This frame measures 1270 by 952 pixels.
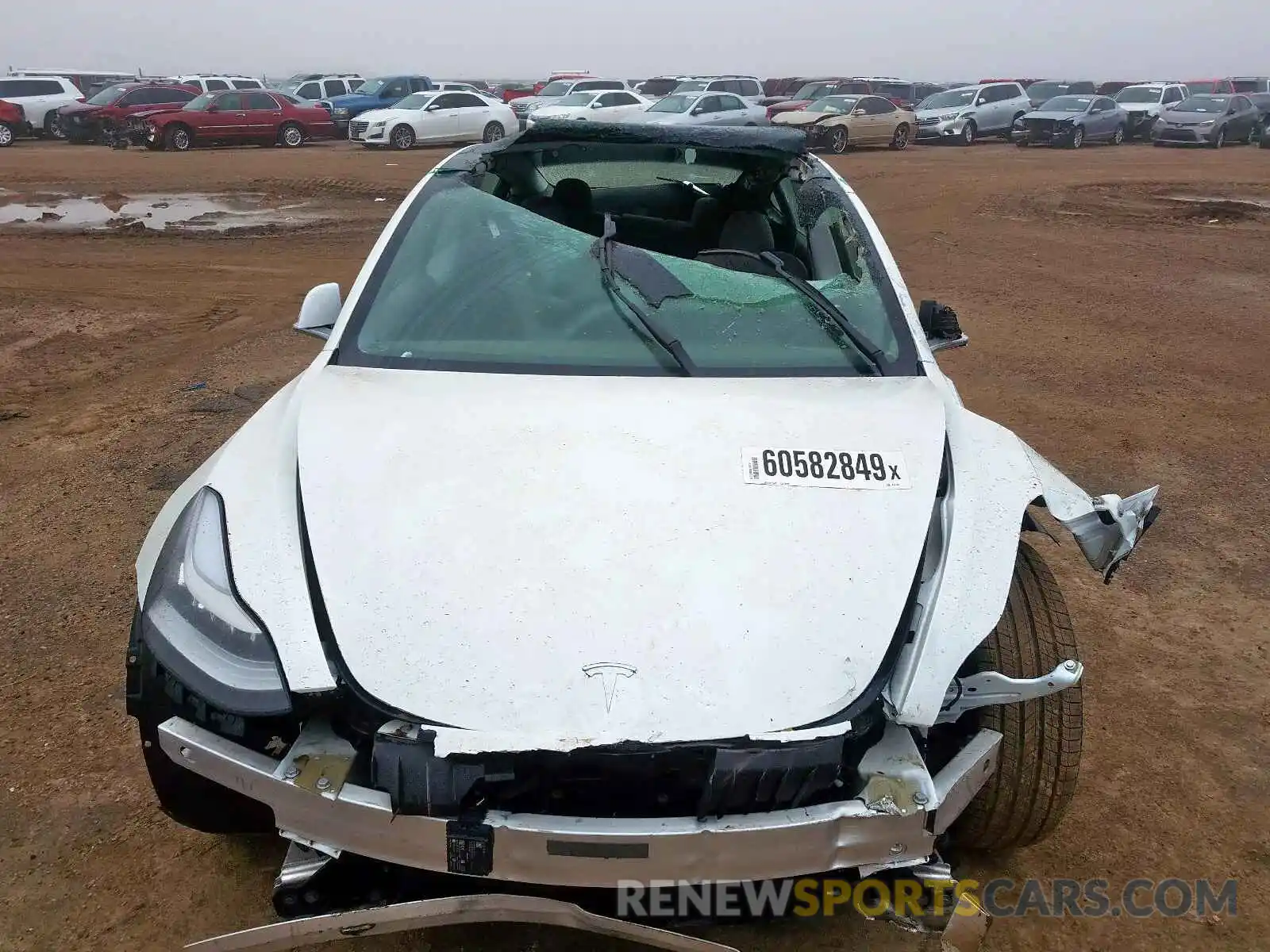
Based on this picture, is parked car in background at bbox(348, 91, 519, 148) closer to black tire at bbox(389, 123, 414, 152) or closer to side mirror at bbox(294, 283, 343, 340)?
black tire at bbox(389, 123, 414, 152)

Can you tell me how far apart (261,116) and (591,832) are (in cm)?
2459

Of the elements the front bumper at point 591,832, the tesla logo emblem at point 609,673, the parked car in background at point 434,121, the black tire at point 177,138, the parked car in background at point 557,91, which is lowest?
the front bumper at point 591,832

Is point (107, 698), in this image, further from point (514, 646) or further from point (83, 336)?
point (83, 336)

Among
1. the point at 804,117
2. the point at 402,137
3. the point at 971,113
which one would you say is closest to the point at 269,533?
the point at 402,137

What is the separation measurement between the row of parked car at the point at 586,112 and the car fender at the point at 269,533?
60.5ft

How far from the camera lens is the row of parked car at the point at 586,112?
21641 millimetres

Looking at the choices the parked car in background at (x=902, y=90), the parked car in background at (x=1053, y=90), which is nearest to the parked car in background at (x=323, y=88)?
the parked car in background at (x=902, y=90)

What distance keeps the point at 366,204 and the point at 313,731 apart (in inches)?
514

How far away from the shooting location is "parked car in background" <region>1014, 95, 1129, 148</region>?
23.9 meters

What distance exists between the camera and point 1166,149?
2445 cm

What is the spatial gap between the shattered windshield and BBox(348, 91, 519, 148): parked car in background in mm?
19950

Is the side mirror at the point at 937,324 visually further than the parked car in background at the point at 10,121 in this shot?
No

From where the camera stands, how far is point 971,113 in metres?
25.5

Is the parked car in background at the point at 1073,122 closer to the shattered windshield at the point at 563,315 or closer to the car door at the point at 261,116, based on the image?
the car door at the point at 261,116
